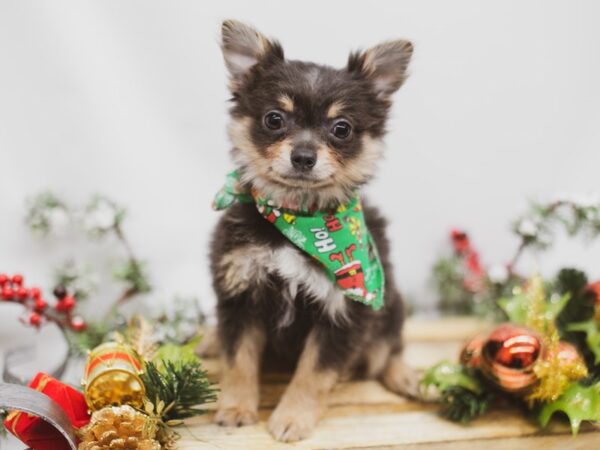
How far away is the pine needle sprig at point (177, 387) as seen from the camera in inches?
76.9

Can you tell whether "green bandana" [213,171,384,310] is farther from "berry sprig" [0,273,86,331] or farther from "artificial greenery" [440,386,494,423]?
"berry sprig" [0,273,86,331]

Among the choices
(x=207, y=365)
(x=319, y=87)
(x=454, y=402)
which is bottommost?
(x=207, y=365)

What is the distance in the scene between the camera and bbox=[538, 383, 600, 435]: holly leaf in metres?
2.12

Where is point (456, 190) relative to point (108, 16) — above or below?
below

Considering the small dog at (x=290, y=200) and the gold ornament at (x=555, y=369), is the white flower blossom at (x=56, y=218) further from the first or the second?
the gold ornament at (x=555, y=369)

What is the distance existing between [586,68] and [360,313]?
2.12 m

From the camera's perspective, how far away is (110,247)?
10.2 feet

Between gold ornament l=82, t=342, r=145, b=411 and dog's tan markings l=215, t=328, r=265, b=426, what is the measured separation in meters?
0.42

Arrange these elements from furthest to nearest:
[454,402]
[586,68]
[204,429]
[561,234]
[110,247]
Answer: [561,234] → [586,68] → [110,247] → [454,402] → [204,429]

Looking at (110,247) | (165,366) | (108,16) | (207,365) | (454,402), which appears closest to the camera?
(165,366)

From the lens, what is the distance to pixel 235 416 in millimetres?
2209

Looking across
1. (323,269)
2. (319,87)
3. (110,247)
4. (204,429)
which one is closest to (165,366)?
(204,429)

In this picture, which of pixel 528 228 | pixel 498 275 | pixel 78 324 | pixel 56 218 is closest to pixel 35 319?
pixel 78 324

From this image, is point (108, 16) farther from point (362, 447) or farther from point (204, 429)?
point (362, 447)
